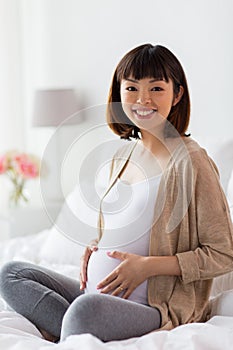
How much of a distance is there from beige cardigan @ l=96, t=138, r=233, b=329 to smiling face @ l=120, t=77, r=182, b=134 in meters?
0.10

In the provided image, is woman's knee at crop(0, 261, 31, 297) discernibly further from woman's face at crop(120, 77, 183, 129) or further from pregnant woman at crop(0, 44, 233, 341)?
woman's face at crop(120, 77, 183, 129)

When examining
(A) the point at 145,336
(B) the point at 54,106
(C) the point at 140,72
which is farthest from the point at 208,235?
(B) the point at 54,106

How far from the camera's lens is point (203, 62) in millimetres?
2646

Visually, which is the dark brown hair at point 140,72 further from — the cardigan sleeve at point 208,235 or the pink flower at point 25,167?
the pink flower at point 25,167

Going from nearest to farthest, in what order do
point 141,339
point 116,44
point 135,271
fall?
point 141,339 → point 135,271 → point 116,44

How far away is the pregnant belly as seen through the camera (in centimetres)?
160

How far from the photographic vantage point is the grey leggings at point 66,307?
141 cm

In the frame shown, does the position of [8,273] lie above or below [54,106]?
below

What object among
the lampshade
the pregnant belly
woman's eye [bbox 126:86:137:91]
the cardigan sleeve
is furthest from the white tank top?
the lampshade

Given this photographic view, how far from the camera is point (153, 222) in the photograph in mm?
1592

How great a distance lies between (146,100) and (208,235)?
36 cm

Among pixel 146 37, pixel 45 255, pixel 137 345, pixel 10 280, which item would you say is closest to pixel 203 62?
pixel 146 37

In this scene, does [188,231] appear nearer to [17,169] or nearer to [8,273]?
[8,273]

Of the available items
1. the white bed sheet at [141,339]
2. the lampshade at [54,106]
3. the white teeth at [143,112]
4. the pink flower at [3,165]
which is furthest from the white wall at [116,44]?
the white bed sheet at [141,339]
